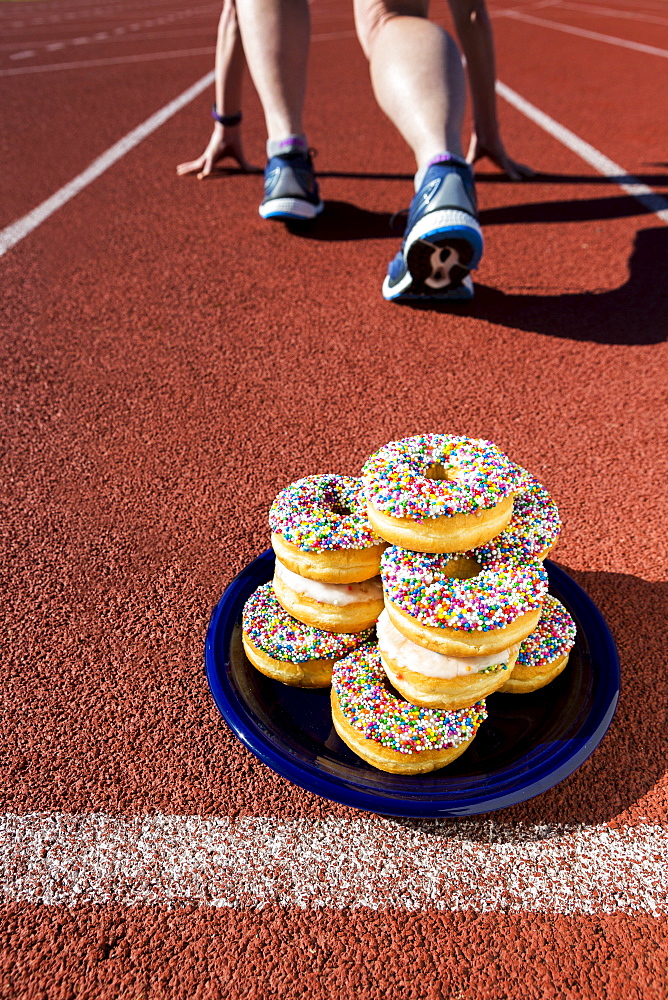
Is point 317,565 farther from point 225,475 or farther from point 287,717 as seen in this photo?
point 225,475

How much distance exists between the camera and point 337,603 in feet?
6.15

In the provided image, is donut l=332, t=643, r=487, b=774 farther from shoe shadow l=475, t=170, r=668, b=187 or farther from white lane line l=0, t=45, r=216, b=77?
white lane line l=0, t=45, r=216, b=77

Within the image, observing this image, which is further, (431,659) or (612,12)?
(612,12)

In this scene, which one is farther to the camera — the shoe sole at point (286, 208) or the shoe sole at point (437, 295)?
the shoe sole at point (286, 208)

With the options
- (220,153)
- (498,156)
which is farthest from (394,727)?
(220,153)

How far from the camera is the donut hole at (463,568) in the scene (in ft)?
5.86

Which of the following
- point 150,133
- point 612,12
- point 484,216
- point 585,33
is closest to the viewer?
point 484,216

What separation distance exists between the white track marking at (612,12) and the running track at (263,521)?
373 inches

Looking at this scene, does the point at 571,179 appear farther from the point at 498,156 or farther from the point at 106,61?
the point at 106,61

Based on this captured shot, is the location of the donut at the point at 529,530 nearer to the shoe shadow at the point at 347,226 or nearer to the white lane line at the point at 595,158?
the shoe shadow at the point at 347,226

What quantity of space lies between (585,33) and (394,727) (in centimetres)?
1345

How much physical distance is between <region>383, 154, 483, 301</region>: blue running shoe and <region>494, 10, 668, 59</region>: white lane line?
8.37 metres

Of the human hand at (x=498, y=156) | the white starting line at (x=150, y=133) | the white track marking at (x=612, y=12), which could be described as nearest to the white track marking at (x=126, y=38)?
the white starting line at (x=150, y=133)

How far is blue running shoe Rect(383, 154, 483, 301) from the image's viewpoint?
10.7 ft
